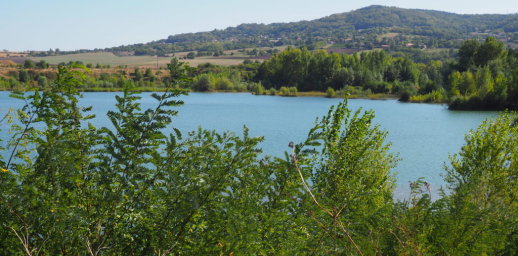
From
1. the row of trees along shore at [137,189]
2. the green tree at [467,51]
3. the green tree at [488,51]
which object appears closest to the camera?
the row of trees along shore at [137,189]

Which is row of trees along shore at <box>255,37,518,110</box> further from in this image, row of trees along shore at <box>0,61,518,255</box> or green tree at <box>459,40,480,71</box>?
row of trees along shore at <box>0,61,518,255</box>

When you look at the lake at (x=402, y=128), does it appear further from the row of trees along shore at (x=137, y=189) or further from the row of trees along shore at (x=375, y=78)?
the row of trees along shore at (x=137, y=189)

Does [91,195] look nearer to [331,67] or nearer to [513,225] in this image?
[513,225]

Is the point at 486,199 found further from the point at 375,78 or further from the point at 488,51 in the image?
the point at 375,78

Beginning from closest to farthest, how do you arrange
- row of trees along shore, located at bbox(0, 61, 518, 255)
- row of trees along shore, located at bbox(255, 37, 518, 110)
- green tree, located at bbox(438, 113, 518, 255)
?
row of trees along shore, located at bbox(0, 61, 518, 255) < green tree, located at bbox(438, 113, 518, 255) < row of trees along shore, located at bbox(255, 37, 518, 110)

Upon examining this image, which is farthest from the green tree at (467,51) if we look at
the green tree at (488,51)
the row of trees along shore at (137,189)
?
the row of trees along shore at (137,189)

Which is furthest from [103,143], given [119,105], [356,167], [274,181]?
[356,167]

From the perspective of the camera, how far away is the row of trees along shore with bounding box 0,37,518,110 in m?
54.2

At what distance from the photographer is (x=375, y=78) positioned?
3418 inches

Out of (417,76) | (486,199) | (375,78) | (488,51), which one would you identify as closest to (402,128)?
(486,199)

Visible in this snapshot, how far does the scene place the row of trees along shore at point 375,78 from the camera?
5419cm

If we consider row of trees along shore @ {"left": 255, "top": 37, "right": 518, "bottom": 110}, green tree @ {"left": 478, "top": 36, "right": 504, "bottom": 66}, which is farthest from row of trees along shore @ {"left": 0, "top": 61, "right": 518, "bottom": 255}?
green tree @ {"left": 478, "top": 36, "right": 504, "bottom": 66}

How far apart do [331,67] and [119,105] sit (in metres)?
90.7

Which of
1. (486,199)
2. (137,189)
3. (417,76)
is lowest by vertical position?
(486,199)
